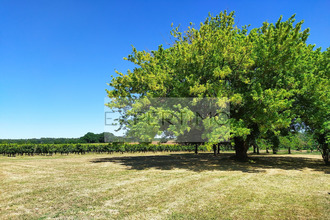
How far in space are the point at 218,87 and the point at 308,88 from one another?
8.32 meters

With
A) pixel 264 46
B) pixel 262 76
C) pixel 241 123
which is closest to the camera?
pixel 241 123

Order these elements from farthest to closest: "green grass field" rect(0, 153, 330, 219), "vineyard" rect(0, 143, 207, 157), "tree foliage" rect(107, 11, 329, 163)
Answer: "vineyard" rect(0, 143, 207, 157) < "tree foliage" rect(107, 11, 329, 163) < "green grass field" rect(0, 153, 330, 219)

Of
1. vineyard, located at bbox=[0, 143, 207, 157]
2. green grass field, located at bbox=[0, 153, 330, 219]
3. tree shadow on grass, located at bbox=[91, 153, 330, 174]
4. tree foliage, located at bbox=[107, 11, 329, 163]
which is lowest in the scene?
vineyard, located at bbox=[0, 143, 207, 157]

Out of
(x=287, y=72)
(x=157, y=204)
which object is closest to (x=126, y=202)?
(x=157, y=204)

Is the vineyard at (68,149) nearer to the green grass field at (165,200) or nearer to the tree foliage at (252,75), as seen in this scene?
the tree foliage at (252,75)

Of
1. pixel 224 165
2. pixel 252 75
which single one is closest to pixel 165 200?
pixel 224 165

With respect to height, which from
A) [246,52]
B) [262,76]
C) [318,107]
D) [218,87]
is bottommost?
[318,107]

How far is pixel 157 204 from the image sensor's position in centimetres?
727

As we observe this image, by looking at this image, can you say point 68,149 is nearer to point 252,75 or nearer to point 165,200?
Result: point 252,75

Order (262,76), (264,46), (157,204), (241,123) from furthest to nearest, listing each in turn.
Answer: (262,76), (264,46), (241,123), (157,204)

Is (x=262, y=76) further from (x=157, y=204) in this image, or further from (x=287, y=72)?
(x=157, y=204)

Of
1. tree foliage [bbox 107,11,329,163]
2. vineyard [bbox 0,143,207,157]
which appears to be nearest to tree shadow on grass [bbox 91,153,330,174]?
tree foliage [bbox 107,11,329,163]

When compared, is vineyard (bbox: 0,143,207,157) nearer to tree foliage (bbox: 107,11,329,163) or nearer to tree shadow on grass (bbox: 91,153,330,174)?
tree shadow on grass (bbox: 91,153,330,174)

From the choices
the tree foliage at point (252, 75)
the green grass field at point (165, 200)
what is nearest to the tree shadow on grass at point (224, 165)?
the tree foliage at point (252, 75)
